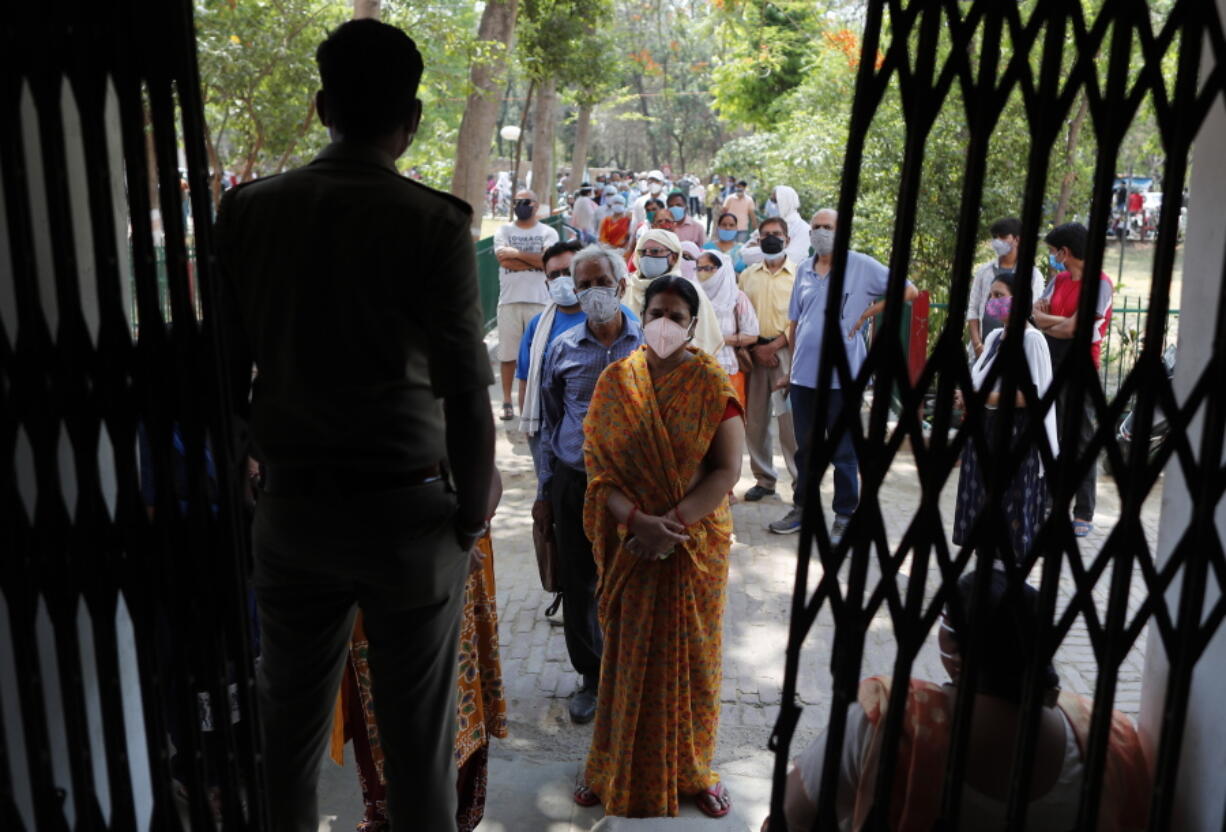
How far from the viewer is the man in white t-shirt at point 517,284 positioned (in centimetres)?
1034

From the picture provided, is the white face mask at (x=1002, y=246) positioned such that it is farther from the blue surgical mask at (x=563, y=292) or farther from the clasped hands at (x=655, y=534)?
the clasped hands at (x=655, y=534)

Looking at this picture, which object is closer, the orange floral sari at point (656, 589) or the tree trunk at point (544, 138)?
the orange floral sari at point (656, 589)

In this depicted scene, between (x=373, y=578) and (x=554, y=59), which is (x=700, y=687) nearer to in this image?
(x=373, y=578)

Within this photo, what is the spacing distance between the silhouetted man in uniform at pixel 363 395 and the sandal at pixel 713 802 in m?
1.73

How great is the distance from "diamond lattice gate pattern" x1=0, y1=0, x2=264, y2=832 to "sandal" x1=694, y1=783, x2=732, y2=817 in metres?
2.17

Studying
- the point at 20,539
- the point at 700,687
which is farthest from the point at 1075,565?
the point at 700,687

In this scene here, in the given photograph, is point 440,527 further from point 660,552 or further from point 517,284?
point 517,284

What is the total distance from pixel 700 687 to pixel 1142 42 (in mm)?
2828

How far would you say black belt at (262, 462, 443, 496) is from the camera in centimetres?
264

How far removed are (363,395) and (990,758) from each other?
1.49m

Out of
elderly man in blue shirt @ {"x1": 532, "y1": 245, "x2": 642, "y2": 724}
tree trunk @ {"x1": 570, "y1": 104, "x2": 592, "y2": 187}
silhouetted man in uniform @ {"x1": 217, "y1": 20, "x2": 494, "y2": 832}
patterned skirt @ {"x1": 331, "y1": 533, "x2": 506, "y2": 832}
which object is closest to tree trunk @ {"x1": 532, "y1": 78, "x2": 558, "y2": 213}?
tree trunk @ {"x1": 570, "y1": 104, "x2": 592, "y2": 187}

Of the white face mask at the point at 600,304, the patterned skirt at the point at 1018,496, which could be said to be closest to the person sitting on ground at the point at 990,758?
the white face mask at the point at 600,304

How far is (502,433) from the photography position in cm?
1062

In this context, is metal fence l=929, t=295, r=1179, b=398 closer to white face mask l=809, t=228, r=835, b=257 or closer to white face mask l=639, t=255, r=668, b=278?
white face mask l=809, t=228, r=835, b=257
